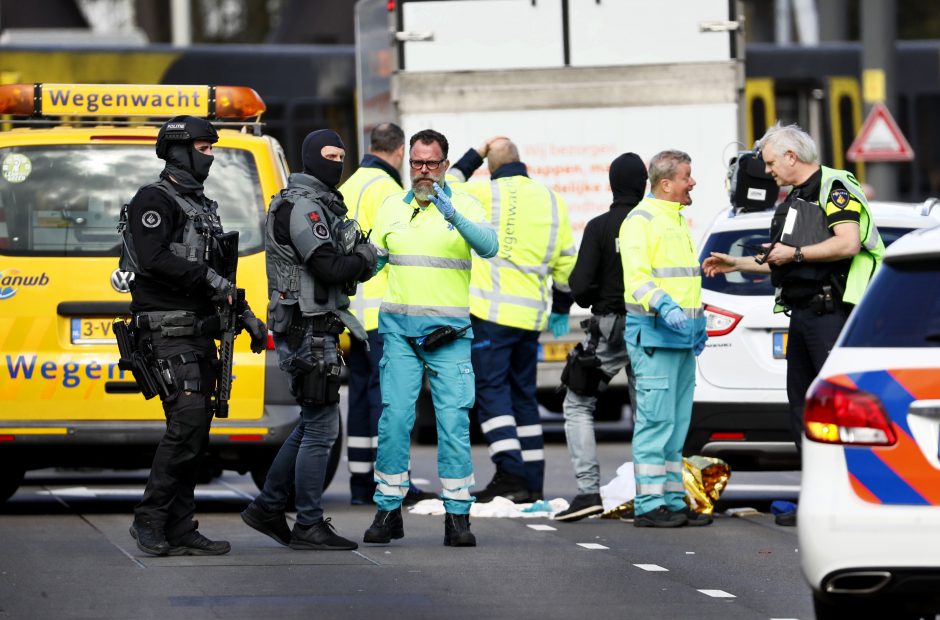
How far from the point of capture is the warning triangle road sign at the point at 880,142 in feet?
66.2

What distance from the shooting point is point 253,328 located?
9125mm

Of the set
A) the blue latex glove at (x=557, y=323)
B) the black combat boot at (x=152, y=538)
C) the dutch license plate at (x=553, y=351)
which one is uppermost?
the blue latex glove at (x=557, y=323)

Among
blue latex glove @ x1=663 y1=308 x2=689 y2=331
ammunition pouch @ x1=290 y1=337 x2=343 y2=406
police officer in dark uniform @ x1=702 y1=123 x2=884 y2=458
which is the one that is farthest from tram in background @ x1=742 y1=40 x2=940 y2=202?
ammunition pouch @ x1=290 y1=337 x2=343 y2=406

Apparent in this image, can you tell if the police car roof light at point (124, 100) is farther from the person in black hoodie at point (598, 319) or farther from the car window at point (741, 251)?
the car window at point (741, 251)

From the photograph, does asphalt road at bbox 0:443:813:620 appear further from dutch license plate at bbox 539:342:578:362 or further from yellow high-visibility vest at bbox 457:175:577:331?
dutch license plate at bbox 539:342:578:362

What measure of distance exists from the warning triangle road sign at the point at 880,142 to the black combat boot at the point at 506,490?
31.8 feet

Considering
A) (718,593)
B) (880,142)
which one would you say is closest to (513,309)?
(718,593)

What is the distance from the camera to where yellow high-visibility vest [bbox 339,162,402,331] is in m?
11.1

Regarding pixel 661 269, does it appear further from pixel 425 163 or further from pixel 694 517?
pixel 425 163

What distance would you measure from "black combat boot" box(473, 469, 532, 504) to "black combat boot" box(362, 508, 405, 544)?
187 centimetres

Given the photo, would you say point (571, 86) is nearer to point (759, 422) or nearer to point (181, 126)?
point (759, 422)

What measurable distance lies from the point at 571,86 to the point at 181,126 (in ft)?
20.7

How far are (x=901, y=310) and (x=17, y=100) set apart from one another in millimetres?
5914

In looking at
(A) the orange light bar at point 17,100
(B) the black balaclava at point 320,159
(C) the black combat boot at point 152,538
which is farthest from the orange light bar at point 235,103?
(C) the black combat boot at point 152,538
